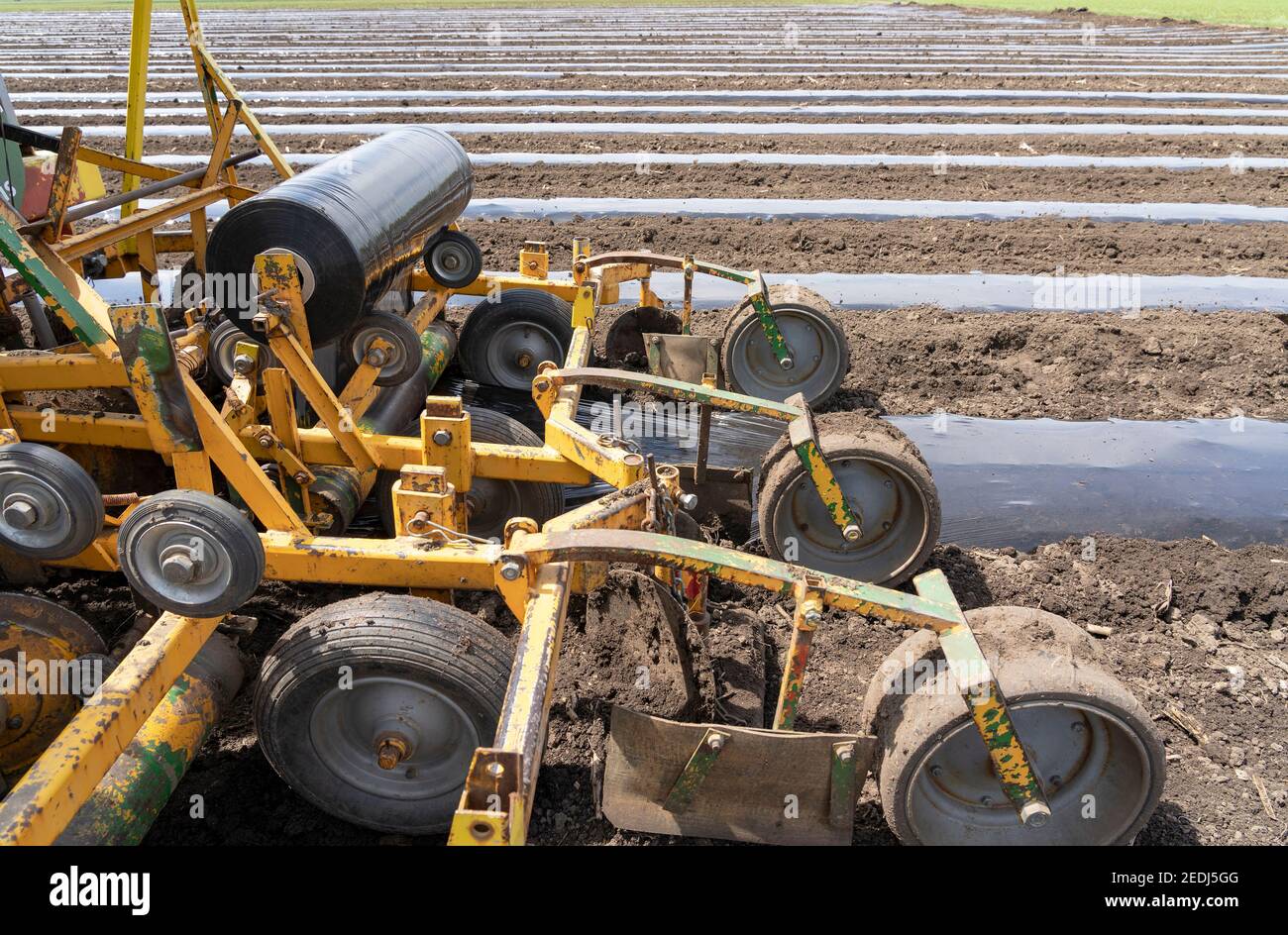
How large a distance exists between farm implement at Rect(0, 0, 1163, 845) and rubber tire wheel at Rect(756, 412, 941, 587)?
17mm

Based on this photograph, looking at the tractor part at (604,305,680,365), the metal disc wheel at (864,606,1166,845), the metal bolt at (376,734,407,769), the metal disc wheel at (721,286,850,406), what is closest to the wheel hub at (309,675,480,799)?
the metal bolt at (376,734,407,769)

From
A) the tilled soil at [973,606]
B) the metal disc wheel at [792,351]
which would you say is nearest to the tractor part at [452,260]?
the metal disc wheel at [792,351]

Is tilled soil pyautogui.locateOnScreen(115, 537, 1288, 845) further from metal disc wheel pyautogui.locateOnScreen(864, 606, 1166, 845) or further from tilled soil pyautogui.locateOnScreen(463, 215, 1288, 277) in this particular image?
tilled soil pyautogui.locateOnScreen(463, 215, 1288, 277)

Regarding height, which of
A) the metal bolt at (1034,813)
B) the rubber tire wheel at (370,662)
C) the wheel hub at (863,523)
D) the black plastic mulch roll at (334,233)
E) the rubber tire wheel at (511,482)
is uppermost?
the black plastic mulch roll at (334,233)

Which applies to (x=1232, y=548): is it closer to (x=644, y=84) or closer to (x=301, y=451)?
(x=301, y=451)

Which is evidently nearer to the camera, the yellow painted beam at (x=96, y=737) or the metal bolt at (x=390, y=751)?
the yellow painted beam at (x=96, y=737)

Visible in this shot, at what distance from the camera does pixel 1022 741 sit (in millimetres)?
3041

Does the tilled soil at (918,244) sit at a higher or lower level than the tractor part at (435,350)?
higher

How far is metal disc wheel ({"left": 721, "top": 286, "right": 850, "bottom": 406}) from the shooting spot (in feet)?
19.3

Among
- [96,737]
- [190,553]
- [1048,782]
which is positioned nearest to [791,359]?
[1048,782]

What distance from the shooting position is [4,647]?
3.24 metres

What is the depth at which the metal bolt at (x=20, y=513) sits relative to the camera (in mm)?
2979

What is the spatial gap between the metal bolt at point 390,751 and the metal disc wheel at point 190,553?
2.17 feet

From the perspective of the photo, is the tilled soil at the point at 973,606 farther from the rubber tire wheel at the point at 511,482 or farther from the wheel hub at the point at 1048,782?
the rubber tire wheel at the point at 511,482
